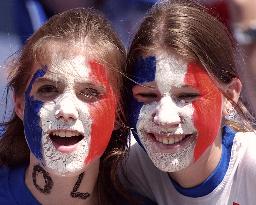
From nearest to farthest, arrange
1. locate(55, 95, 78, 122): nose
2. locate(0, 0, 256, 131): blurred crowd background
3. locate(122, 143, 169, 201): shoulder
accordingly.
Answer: locate(55, 95, 78, 122): nose < locate(122, 143, 169, 201): shoulder < locate(0, 0, 256, 131): blurred crowd background

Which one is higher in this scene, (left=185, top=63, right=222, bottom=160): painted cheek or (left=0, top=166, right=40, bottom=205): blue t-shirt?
(left=185, top=63, right=222, bottom=160): painted cheek

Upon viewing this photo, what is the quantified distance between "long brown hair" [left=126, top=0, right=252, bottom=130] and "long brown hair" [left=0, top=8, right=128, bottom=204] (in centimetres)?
7

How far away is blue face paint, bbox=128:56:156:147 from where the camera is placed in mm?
1398

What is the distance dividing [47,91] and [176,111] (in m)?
0.32

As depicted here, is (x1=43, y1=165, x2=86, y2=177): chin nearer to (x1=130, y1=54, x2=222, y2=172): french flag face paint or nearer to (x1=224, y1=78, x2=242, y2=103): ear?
(x1=130, y1=54, x2=222, y2=172): french flag face paint

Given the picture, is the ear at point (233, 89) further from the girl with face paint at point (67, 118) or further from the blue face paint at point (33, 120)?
the blue face paint at point (33, 120)

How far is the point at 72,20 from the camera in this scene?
149 cm

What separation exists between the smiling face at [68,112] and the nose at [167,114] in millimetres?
126

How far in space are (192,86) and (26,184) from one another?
51 cm

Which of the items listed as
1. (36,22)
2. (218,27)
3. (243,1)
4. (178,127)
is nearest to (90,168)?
(178,127)

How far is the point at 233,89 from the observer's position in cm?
149

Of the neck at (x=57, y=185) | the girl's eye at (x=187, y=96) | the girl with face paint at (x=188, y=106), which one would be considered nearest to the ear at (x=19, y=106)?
the neck at (x=57, y=185)

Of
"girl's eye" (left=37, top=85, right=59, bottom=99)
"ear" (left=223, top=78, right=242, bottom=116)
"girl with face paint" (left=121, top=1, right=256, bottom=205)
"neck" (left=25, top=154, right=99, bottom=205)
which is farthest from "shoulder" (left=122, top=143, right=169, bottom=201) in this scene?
"girl's eye" (left=37, top=85, right=59, bottom=99)

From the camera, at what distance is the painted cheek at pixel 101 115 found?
1379 millimetres
